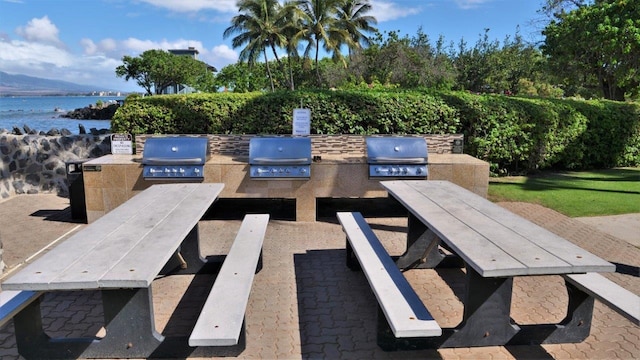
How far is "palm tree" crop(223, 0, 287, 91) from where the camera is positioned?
35.3 meters

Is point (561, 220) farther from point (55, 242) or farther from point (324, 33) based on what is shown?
point (324, 33)

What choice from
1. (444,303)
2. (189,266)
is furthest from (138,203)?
(444,303)

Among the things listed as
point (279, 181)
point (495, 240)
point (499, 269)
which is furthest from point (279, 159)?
point (499, 269)

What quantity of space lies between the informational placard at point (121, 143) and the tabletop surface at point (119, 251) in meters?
3.51

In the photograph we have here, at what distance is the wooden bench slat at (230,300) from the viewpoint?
2340 millimetres

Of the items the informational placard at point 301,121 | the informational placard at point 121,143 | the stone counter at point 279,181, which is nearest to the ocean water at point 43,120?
the informational placard at point 121,143

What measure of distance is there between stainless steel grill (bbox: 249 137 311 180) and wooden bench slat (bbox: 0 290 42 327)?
3.69m

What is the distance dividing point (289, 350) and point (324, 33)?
110 feet

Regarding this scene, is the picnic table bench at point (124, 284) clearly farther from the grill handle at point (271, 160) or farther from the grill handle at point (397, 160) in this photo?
the grill handle at point (397, 160)

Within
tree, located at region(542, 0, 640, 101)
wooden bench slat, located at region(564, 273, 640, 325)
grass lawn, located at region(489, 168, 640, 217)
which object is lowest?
→ grass lawn, located at region(489, 168, 640, 217)

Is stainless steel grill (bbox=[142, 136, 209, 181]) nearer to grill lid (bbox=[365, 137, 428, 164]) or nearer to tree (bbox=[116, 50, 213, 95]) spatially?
grill lid (bbox=[365, 137, 428, 164])

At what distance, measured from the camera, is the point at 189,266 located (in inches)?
173

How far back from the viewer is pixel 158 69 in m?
49.3

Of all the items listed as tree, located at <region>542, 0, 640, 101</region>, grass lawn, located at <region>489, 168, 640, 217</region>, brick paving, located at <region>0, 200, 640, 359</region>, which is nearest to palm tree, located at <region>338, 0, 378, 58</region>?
tree, located at <region>542, 0, 640, 101</region>
